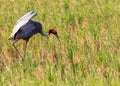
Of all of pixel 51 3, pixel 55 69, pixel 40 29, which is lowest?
pixel 51 3

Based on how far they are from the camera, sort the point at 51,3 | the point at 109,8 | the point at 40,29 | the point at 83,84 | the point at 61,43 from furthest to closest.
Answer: the point at 51,3 → the point at 109,8 → the point at 40,29 → the point at 61,43 → the point at 83,84

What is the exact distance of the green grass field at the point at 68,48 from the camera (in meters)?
4.34

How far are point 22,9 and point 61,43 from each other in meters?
2.37

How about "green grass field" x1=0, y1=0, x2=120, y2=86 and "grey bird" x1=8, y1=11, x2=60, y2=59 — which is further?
"grey bird" x1=8, y1=11, x2=60, y2=59

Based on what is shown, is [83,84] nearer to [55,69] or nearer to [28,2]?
[55,69]

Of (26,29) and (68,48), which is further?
(26,29)

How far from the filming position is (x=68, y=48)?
17.8 ft

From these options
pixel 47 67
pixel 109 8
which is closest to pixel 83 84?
pixel 47 67

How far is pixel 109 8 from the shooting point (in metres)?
7.78

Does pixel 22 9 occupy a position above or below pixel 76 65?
below

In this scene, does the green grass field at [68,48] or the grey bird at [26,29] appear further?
the grey bird at [26,29]

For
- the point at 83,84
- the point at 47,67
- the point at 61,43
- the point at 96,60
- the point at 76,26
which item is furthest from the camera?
the point at 76,26

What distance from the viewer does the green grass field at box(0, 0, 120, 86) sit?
Result: 4.34m

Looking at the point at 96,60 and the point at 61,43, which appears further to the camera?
the point at 61,43
